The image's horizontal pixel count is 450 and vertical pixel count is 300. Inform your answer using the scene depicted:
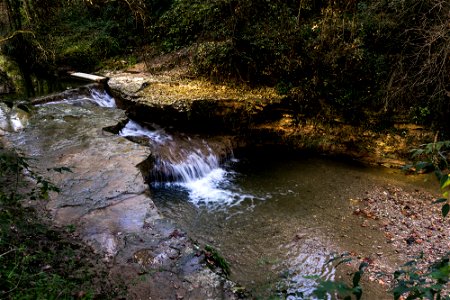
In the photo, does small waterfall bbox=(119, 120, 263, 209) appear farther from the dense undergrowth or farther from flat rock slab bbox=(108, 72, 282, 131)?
the dense undergrowth

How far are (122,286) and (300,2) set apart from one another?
8.81 meters

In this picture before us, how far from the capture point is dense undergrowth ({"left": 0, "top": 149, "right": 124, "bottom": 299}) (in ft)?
8.54

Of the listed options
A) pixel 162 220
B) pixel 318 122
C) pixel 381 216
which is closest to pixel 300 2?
pixel 318 122

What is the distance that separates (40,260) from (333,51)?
25.1 ft

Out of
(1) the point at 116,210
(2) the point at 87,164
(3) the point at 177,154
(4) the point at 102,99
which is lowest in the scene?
(3) the point at 177,154

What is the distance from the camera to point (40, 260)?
3.28 meters

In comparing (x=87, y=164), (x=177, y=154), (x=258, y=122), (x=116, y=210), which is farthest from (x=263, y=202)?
(x=87, y=164)

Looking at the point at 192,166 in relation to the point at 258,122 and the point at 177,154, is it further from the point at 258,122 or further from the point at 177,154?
the point at 258,122

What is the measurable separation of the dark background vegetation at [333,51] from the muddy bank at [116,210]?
322 cm

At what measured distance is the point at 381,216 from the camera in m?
6.23

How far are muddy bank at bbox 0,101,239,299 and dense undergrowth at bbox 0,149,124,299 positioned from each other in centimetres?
19

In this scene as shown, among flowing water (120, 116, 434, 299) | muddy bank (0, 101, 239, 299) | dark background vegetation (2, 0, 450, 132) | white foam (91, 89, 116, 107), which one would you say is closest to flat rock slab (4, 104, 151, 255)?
muddy bank (0, 101, 239, 299)

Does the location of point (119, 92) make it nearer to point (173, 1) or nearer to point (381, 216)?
point (173, 1)

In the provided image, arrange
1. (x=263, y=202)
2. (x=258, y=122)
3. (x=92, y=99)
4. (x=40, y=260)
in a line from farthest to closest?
(x=92, y=99), (x=258, y=122), (x=263, y=202), (x=40, y=260)
